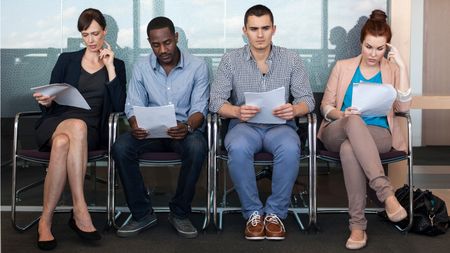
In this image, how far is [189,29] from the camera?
443cm

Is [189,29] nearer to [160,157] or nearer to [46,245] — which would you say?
[160,157]

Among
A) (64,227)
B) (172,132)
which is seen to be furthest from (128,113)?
(64,227)

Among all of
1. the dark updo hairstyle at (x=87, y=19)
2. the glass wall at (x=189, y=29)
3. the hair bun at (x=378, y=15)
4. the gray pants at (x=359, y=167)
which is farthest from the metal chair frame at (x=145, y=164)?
the hair bun at (x=378, y=15)

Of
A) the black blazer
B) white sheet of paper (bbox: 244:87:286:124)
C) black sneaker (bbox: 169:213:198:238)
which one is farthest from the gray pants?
the black blazer

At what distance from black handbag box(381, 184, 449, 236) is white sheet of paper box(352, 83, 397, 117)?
569 mm

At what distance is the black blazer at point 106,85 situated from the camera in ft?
12.4

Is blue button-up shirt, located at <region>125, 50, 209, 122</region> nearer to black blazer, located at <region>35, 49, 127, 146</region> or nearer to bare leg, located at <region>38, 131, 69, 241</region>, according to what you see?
black blazer, located at <region>35, 49, 127, 146</region>

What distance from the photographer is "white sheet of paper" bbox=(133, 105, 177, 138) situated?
3334 millimetres

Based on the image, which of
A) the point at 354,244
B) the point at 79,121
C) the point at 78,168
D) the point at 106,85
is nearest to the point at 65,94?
the point at 79,121

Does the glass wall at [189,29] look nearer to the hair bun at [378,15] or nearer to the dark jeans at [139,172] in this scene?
the hair bun at [378,15]

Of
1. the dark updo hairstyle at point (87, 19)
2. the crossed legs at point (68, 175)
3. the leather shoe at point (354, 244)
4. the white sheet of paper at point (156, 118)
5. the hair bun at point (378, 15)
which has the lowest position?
the leather shoe at point (354, 244)

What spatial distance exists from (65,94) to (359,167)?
1730 mm

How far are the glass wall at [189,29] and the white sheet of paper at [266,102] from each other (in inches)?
39.2

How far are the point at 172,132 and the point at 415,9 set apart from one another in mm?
3731
